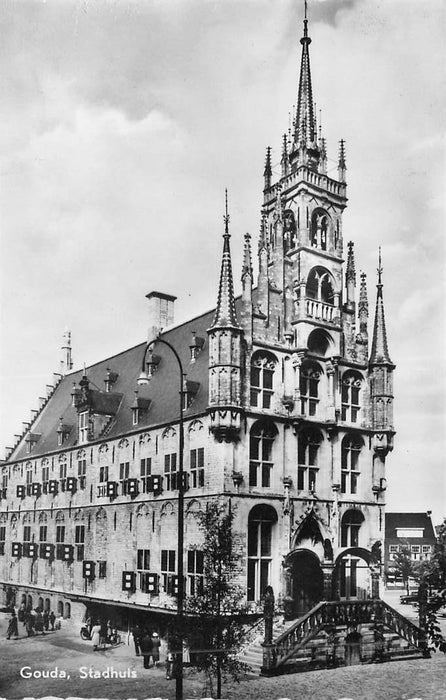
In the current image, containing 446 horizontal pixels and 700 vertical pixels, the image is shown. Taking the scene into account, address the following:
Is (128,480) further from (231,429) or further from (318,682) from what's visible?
(318,682)

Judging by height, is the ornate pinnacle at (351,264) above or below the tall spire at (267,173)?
below

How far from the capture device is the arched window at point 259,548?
3116cm

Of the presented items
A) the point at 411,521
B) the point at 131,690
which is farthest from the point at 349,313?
the point at 411,521

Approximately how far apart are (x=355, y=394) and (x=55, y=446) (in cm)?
2009

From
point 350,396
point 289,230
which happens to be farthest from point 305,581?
A: point 289,230

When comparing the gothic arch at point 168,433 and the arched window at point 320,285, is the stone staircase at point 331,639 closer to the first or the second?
the gothic arch at point 168,433

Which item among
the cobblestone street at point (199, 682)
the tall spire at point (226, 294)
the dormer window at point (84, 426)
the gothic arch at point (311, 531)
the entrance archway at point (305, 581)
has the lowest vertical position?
the cobblestone street at point (199, 682)

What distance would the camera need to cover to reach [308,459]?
3425 centimetres

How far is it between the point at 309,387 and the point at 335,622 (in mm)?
10738

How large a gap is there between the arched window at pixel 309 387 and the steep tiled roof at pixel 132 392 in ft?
14.9

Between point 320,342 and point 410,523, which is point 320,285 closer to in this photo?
point 320,342

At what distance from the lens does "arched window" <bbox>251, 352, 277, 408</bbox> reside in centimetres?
3281

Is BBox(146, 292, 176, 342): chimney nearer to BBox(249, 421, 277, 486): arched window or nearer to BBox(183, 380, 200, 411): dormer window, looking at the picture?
BBox(183, 380, 200, 411): dormer window

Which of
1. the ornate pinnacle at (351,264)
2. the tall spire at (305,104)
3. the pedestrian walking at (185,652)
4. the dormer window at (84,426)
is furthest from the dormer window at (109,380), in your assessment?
the pedestrian walking at (185,652)
